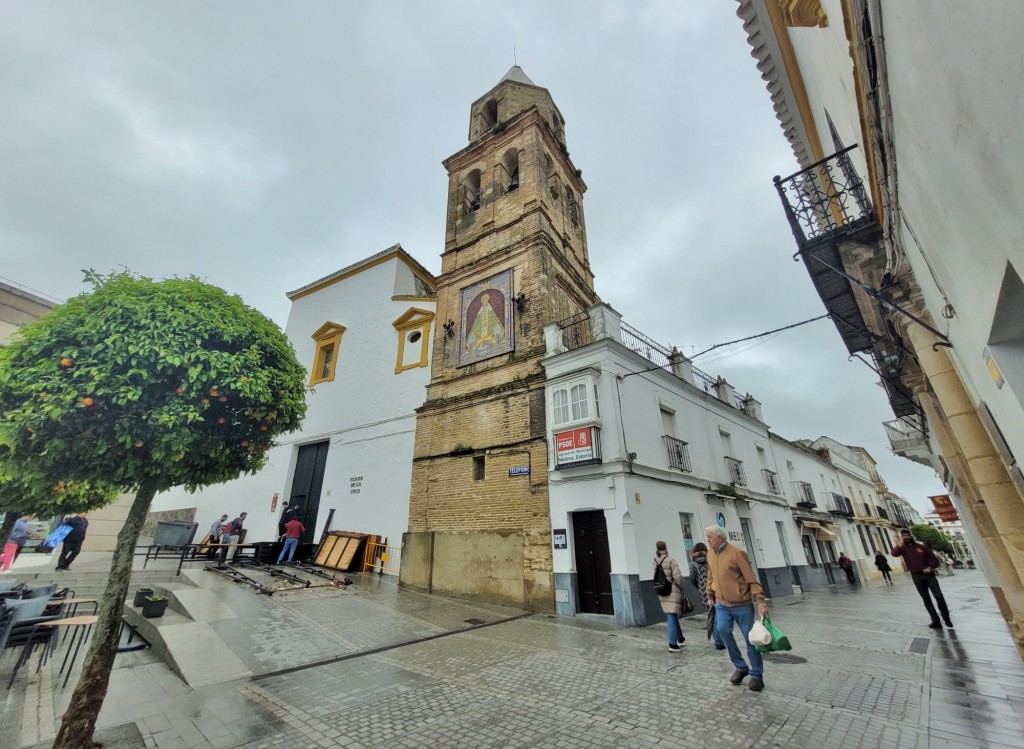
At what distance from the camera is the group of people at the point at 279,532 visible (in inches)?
519

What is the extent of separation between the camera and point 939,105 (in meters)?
2.30

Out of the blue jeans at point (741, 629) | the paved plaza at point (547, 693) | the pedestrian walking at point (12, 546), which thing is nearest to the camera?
the paved plaza at point (547, 693)

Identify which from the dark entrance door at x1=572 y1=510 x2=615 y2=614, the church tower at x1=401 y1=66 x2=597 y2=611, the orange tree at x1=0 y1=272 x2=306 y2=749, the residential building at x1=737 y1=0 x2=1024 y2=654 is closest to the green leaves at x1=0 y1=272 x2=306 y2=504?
the orange tree at x1=0 y1=272 x2=306 y2=749

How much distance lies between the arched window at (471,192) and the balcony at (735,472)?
12.6m

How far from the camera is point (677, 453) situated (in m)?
11.1

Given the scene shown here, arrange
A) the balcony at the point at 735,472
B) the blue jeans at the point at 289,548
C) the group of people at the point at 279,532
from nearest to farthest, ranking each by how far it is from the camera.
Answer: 1. the blue jeans at the point at 289,548
2. the group of people at the point at 279,532
3. the balcony at the point at 735,472

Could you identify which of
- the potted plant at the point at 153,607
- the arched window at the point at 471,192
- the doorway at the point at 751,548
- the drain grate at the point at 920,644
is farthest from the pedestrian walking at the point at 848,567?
A: the potted plant at the point at 153,607

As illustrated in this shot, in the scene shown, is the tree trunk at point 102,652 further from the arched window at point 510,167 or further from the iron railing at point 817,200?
the arched window at point 510,167

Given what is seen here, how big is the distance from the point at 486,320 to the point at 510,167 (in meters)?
7.04

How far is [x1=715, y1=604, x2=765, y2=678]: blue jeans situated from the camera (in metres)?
4.23

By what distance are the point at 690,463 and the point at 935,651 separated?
20.4ft

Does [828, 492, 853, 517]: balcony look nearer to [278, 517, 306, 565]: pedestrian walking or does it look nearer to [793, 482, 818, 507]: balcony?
[793, 482, 818, 507]: balcony

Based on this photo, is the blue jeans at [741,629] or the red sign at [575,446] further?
the red sign at [575,446]

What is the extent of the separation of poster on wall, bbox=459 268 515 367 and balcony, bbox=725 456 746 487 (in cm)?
803
